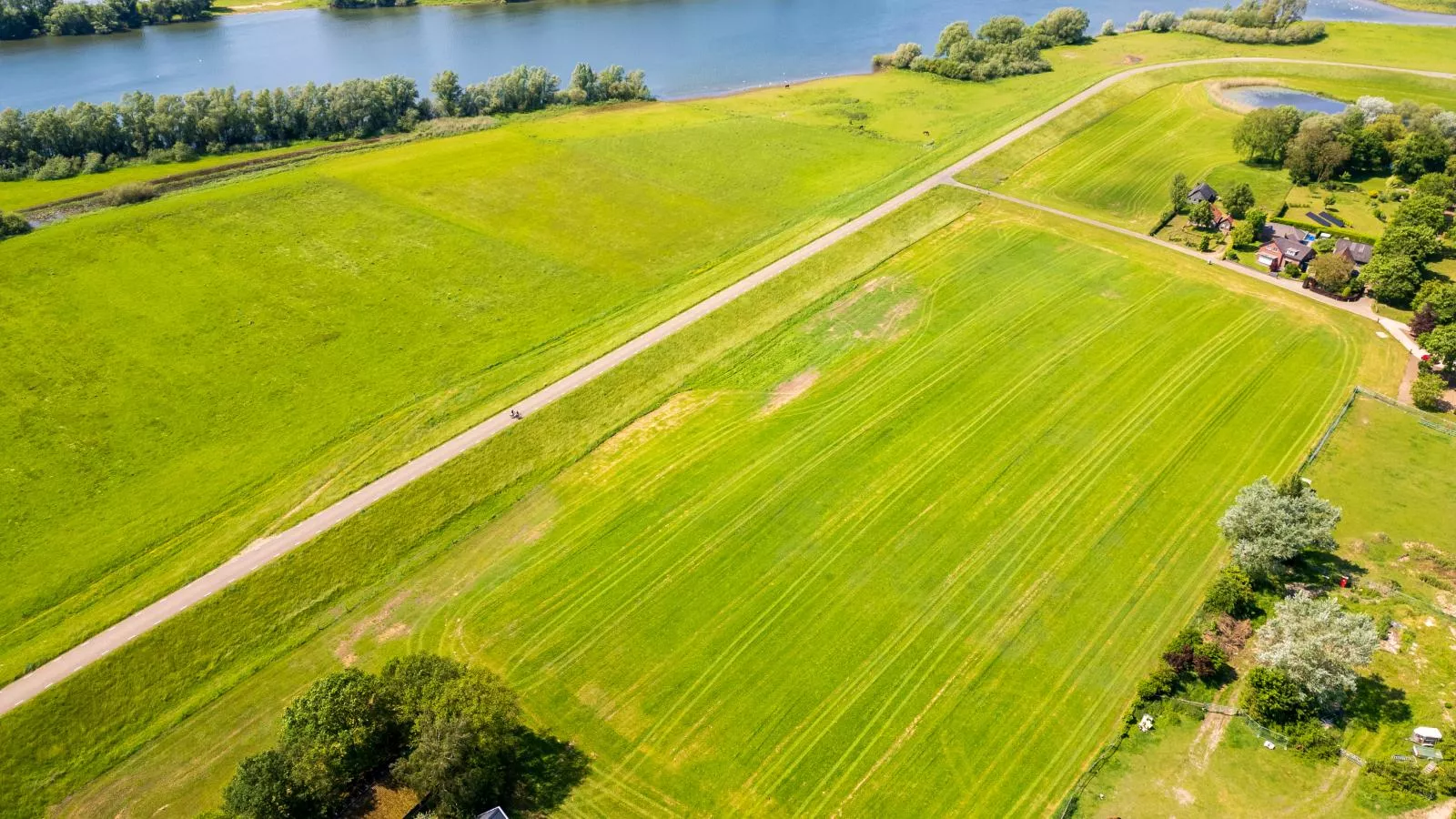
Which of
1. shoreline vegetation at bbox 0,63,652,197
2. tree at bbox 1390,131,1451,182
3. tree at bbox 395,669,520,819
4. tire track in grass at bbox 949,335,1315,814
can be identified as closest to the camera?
tree at bbox 395,669,520,819

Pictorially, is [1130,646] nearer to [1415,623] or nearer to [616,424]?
[1415,623]

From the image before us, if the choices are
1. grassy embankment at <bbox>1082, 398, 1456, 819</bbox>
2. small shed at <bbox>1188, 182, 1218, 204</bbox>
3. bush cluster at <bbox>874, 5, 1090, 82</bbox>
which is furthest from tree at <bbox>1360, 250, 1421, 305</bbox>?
bush cluster at <bbox>874, 5, 1090, 82</bbox>

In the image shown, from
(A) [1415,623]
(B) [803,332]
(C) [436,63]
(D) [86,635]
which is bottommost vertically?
(D) [86,635]

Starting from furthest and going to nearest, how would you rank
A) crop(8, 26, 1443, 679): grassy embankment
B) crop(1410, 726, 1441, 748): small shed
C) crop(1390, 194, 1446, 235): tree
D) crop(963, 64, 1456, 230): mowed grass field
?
crop(963, 64, 1456, 230): mowed grass field < crop(1390, 194, 1446, 235): tree < crop(8, 26, 1443, 679): grassy embankment < crop(1410, 726, 1441, 748): small shed

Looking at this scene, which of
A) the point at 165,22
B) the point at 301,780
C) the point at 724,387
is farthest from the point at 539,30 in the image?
the point at 301,780

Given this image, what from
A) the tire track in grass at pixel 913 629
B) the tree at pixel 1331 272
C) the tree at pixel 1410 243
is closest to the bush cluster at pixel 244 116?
the tree at pixel 1331 272

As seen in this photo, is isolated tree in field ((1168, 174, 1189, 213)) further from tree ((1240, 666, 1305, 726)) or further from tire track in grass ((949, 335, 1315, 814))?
tree ((1240, 666, 1305, 726))
